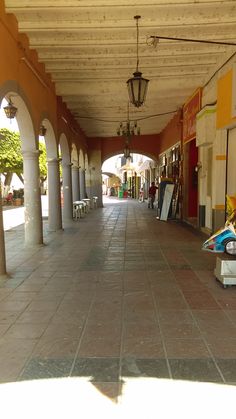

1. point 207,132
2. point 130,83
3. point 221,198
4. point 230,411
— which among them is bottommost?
point 230,411

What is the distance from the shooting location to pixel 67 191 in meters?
13.4

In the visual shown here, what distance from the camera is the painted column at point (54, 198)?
1069cm

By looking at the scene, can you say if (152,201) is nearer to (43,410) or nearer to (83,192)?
(83,192)

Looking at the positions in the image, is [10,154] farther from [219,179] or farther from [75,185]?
[219,179]

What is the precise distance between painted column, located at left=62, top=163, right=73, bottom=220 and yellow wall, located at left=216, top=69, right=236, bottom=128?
668 centimetres

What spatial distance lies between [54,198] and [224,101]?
18.4 ft

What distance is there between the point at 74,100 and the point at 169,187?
446 cm

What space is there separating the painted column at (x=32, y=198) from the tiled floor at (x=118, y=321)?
1.16 meters

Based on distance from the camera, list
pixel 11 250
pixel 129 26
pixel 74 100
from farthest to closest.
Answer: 1. pixel 74 100
2. pixel 11 250
3. pixel 129 26

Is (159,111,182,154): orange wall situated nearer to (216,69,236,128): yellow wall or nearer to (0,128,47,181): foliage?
(216,69,236,128): yellow wall

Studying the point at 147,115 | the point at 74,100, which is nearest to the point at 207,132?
the point at 74,100

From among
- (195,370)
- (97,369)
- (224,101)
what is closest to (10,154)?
(224,101)

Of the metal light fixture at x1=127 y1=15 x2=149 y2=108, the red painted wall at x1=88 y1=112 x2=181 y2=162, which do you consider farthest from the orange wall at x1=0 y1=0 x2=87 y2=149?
the red painted wall at x1=88 y1=112 x2=181 y2=162

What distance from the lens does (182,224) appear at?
1182 cm
